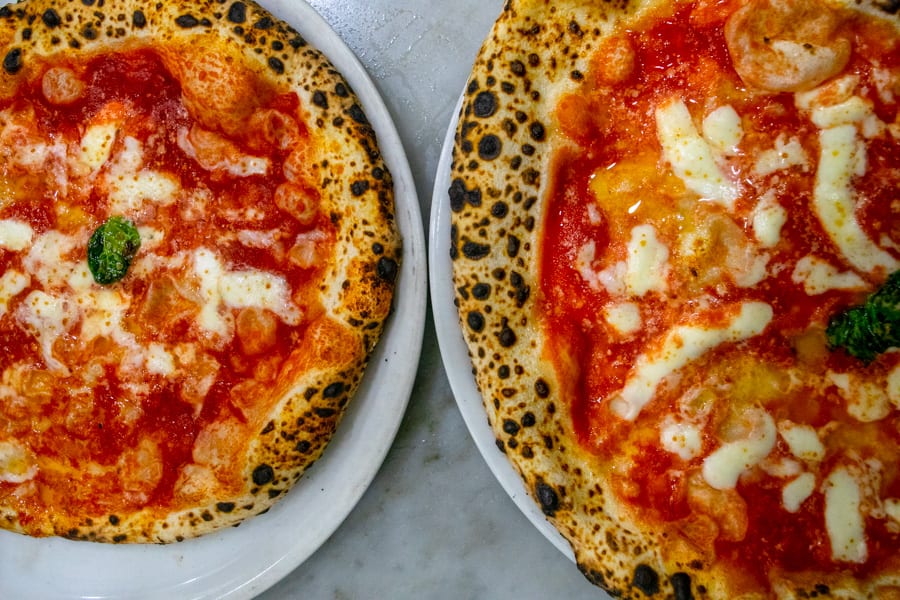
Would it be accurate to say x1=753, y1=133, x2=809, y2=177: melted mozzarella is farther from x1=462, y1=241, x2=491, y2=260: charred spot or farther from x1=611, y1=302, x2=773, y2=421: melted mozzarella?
x1=462, y1=241, x2=491, y2=260: charred spot

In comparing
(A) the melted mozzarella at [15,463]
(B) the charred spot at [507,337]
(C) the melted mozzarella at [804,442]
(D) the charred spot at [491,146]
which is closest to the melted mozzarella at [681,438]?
(C) the melted mozzarella at [804,442]

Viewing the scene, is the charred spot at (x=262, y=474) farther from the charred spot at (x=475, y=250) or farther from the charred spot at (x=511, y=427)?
the charred spot at (x=475, y=250)

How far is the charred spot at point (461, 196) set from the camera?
6.19 feet

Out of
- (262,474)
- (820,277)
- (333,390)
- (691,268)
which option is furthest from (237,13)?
(820,277)

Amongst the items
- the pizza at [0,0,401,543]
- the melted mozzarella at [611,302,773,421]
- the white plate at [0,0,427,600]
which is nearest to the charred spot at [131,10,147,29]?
the pizza at [0,0,401,543]

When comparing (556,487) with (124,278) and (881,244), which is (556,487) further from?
(124,278)

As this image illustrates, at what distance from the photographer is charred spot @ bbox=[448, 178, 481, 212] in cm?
189

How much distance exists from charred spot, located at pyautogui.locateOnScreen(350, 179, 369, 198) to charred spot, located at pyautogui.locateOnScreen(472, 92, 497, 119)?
34 cm

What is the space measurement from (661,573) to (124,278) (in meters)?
1.58

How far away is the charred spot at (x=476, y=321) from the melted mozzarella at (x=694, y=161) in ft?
1.91

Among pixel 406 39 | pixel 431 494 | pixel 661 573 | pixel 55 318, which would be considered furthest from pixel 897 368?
pixel 55 318

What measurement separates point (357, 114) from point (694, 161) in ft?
2.85

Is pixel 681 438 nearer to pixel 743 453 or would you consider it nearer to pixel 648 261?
pixel 743 453

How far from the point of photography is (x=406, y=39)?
2395 millimetres
